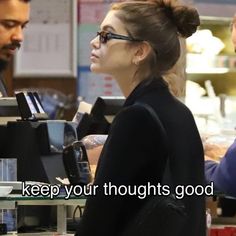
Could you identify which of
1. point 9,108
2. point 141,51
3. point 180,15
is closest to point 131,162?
point 141,51

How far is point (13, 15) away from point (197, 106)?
2.83 metres

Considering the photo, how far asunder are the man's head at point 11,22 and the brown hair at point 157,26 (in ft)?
1.07

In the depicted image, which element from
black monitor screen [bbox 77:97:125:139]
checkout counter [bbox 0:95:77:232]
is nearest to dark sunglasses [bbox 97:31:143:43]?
checkout counter [bbox 0:95:77:232]

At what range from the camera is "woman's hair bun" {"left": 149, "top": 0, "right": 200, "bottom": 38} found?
205cm

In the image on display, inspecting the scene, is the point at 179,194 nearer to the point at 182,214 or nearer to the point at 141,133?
the point at 182,214

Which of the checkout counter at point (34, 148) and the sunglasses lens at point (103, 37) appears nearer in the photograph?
the sunglasses lens at point (103, 37)

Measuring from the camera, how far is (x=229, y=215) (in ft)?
9.04

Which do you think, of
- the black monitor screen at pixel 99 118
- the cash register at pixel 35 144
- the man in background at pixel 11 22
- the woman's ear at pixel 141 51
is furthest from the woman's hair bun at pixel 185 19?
the black monitor screen at pixel 99 118

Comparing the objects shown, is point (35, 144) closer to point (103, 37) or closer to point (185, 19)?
point (103, 37)

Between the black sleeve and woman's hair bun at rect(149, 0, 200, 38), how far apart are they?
0.36 meters

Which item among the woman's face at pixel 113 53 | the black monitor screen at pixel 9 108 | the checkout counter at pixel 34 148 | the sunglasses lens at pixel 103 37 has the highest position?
the sunglasses lens at pixel 103 37

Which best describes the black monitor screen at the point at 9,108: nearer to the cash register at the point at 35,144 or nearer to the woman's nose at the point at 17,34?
the cash register at the point at 35,144

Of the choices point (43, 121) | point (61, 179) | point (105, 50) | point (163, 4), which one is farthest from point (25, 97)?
point (163, 4)

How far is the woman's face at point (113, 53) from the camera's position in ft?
6.72
